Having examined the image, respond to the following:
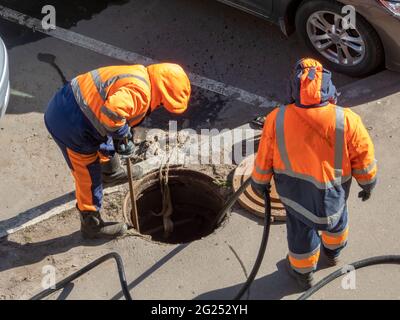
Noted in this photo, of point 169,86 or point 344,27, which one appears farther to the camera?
point 344,27

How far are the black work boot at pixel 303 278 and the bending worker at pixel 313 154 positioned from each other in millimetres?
349

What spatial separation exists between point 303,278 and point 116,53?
140 inches

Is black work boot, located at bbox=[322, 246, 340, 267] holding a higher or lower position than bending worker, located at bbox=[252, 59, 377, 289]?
lower

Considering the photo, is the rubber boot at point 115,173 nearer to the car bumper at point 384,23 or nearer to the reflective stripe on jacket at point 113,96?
the reflective stripe on jacket at point 113,96

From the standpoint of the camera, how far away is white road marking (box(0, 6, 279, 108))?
709 centimetres

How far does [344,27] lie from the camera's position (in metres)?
6.75

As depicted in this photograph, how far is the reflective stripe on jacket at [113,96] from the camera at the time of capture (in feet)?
16.0

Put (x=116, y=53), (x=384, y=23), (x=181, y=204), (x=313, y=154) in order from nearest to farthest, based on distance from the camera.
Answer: (x=313, y=154)
(x=384, y=23)
(x=181, y=204)
(x=116, y=53)

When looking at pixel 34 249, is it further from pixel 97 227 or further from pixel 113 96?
pixel 113 96

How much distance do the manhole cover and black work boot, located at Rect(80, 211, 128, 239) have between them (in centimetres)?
100

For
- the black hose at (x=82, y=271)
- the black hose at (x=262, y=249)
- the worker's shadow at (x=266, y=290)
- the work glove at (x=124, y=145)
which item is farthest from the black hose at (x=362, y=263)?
the work glove at (x=124, y=145)

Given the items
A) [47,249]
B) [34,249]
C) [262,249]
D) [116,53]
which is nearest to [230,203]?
[262,249]

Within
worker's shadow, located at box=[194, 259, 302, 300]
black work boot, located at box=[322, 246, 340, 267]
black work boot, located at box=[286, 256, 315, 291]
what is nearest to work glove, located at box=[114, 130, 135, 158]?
worker's shadow, located at box=[194, 259, 302, 300]

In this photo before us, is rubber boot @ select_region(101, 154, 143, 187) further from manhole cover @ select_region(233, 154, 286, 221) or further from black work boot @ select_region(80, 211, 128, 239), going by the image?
manhole cover @ select_region(233, 154, 286, 221)
